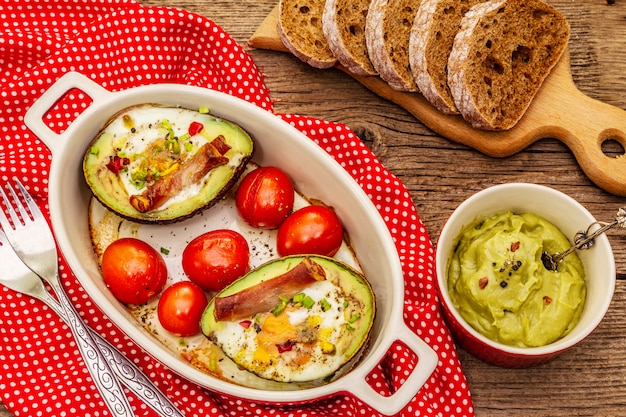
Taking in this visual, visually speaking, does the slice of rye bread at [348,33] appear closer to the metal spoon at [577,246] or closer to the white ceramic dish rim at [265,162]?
the white ceramic dish rim at [265,162]

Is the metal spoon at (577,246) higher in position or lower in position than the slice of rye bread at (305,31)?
lower

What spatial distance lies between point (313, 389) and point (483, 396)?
20.0 inches

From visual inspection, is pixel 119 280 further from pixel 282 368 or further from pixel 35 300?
pixel 282 368

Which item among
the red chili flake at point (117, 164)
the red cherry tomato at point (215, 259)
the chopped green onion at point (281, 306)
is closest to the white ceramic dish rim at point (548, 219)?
the chopped green onion at point (281, 306)

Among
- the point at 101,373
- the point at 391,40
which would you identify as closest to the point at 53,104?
the point at 101,373

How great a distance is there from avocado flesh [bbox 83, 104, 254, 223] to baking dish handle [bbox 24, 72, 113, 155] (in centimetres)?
7

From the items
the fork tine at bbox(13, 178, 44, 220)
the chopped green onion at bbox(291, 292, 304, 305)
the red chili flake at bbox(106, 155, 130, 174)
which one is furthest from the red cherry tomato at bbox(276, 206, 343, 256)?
the fork tine at bbox(13, 178, 44, 220)

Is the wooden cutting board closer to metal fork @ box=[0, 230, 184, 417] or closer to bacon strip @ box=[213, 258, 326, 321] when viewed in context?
bacon strip @ box=[213, 258, 326, 321]

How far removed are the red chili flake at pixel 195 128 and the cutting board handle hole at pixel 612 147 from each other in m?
1.06

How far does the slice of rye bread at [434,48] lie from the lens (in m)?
1.88

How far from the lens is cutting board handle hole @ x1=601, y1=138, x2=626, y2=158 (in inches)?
76.8

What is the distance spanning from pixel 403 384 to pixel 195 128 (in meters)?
0.75

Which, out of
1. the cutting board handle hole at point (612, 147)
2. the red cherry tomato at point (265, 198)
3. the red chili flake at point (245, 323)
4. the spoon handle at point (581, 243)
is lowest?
the cutting board handle hole at point (612, 147)

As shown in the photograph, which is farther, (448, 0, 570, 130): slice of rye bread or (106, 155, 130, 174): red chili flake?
(448, 0, 570, 130): slice of rye bread
